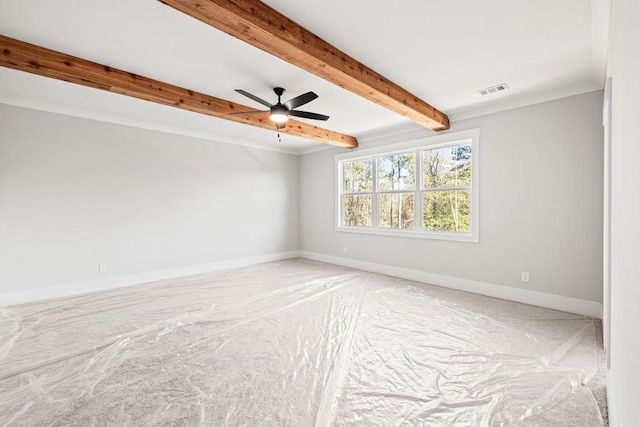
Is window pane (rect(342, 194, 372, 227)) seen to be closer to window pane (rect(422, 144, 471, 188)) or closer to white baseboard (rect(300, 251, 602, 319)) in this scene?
white baseboard (rect(300, 251, 602, 319))

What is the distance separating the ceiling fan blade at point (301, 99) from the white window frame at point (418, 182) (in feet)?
8.14

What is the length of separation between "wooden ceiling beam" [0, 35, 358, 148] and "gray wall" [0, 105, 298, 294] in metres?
1.78

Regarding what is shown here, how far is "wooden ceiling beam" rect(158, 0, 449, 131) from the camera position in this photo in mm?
1743

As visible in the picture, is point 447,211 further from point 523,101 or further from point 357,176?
point 357,176

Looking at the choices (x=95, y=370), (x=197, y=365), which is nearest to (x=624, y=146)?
(x=197, y=365)

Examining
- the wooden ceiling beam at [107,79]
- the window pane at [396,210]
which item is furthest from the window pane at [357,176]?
the wooden ceiling beam at [107,79]

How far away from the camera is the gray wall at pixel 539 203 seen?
3.21m

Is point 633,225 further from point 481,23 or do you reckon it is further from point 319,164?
point 319,164

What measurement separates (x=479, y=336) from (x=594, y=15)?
110 inches

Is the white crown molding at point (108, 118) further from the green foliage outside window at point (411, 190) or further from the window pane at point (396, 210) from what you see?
the window pane at point (396, 210)

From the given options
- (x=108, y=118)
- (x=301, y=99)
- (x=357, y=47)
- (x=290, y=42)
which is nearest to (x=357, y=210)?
(x=301, y=99)

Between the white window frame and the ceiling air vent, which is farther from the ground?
the ceiling air vent

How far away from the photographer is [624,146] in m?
1.15

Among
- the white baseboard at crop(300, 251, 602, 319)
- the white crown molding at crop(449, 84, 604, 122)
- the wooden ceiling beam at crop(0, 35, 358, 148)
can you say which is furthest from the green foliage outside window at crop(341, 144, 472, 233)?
the wooden ceiling beam at crop(0, 35, 358, 148)
